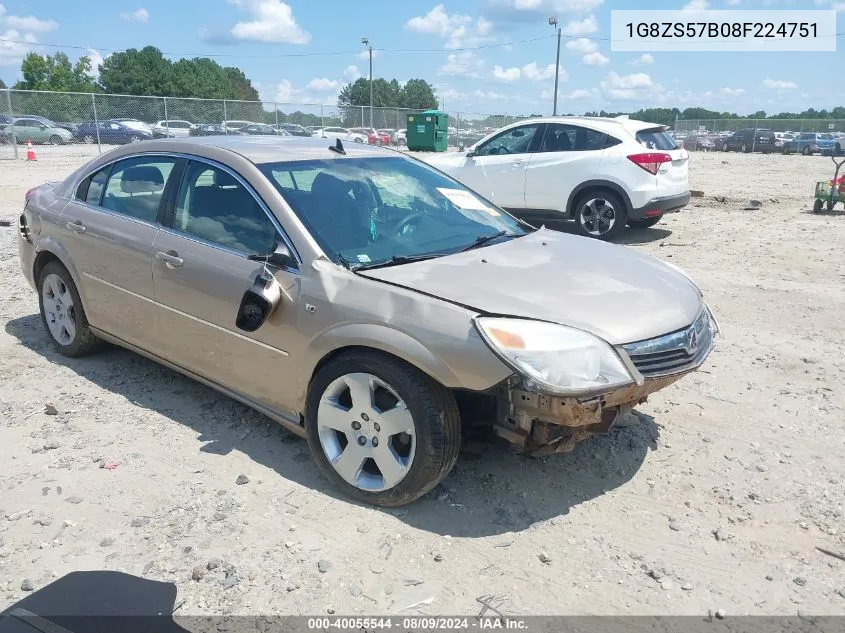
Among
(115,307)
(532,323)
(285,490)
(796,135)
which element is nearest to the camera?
(532,323)

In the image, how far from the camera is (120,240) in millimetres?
4293

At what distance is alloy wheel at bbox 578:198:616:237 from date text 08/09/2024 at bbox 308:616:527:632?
26.8 ft

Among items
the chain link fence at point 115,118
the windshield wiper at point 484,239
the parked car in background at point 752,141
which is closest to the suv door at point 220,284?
the windshield wiper at point 484,239

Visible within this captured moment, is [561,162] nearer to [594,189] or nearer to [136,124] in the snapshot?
[594,189]

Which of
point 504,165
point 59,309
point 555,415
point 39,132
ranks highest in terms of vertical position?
point 39,132

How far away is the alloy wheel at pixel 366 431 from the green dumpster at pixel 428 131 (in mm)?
27854

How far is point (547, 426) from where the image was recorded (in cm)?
294

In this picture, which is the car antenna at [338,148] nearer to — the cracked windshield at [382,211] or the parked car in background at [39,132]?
the cracked windshield at [382,211]

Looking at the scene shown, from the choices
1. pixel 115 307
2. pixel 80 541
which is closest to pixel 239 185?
pixel 115 307

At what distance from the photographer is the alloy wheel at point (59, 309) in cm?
493

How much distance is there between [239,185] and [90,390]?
195 cm

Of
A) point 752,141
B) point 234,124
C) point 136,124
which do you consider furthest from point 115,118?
point 752,141

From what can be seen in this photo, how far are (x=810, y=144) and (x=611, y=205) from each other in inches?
1312

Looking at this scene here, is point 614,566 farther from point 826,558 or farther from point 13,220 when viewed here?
point 13,220
